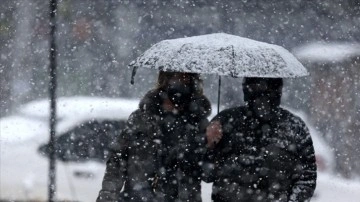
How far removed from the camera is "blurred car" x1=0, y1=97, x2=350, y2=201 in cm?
869

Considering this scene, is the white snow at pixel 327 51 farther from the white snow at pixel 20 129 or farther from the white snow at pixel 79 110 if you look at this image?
the white snow at pixel 20 129

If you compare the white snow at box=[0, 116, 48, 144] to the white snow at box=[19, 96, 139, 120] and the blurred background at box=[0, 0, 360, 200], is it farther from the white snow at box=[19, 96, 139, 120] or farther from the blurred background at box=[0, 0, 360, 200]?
the blurred background at box=[0, 0, 360, 200]

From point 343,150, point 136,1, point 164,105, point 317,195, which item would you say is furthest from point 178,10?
point 164,105

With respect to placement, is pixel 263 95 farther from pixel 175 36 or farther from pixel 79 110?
pixel 175 36

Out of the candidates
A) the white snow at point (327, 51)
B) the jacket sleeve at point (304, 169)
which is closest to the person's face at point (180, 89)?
the jacket sleeve at point (304, 169)

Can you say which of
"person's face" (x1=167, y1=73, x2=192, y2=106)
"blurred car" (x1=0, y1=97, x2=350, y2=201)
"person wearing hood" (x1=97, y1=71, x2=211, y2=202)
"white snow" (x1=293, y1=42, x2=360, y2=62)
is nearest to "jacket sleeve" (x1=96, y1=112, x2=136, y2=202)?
"person wearing hood" (x1=97, y1=71, x2=211, y2=202)

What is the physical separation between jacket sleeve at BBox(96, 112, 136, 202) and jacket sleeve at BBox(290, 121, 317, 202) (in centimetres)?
97

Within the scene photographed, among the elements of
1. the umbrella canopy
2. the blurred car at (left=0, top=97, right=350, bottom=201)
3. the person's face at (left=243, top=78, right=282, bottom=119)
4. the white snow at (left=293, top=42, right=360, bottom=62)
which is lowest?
the blurred car at (left=0, top=97, right=350, bottom=201)

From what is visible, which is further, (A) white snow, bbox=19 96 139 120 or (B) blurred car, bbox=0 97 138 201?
(A) white snow, bbox=19 96 139 120

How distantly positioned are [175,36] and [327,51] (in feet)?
8.55

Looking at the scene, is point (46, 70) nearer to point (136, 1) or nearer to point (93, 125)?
point (136, 1)

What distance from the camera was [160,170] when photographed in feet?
14.6

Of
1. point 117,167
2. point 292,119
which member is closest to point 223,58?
point 292,119

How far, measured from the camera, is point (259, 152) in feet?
14.4
